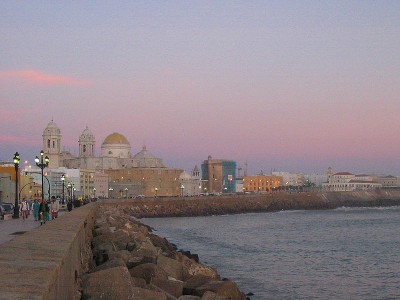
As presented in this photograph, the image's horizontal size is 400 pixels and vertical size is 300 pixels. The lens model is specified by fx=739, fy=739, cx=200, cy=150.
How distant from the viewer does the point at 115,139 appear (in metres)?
141

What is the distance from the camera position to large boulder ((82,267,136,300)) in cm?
876

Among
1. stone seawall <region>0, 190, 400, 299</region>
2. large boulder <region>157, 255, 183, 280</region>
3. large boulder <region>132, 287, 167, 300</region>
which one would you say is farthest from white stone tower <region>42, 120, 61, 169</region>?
large boulder <region>132, 287, 167, 300</region>

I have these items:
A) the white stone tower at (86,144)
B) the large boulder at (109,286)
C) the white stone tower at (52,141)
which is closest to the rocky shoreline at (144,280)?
the large boulder at (109,286)

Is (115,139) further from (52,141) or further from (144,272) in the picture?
(144,272)

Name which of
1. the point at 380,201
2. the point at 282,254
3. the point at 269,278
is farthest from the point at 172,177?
the point at 269,278

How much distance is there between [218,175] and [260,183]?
3413 centimetres

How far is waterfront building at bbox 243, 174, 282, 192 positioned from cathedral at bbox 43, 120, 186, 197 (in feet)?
Answer: 164

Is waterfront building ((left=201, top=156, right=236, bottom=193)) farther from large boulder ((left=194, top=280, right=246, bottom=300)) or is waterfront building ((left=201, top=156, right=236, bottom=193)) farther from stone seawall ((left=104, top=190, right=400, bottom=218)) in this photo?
large boulder ((left=194, top=280, right=246, bottom=300))

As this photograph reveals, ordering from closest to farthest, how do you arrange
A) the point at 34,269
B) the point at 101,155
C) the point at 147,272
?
the point at 34,269 < the point at 147,272 < the point at 101,155

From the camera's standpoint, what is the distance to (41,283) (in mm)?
5070

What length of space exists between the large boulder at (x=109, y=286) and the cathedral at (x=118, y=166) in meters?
114

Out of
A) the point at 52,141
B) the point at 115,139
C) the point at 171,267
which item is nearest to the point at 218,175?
the point at 115,139

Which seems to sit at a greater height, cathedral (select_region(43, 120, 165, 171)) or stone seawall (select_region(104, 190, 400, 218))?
cathedral (select_region(43, 120, 165, 171))

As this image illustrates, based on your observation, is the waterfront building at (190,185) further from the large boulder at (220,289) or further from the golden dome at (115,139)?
the large boulder at (220,289)
